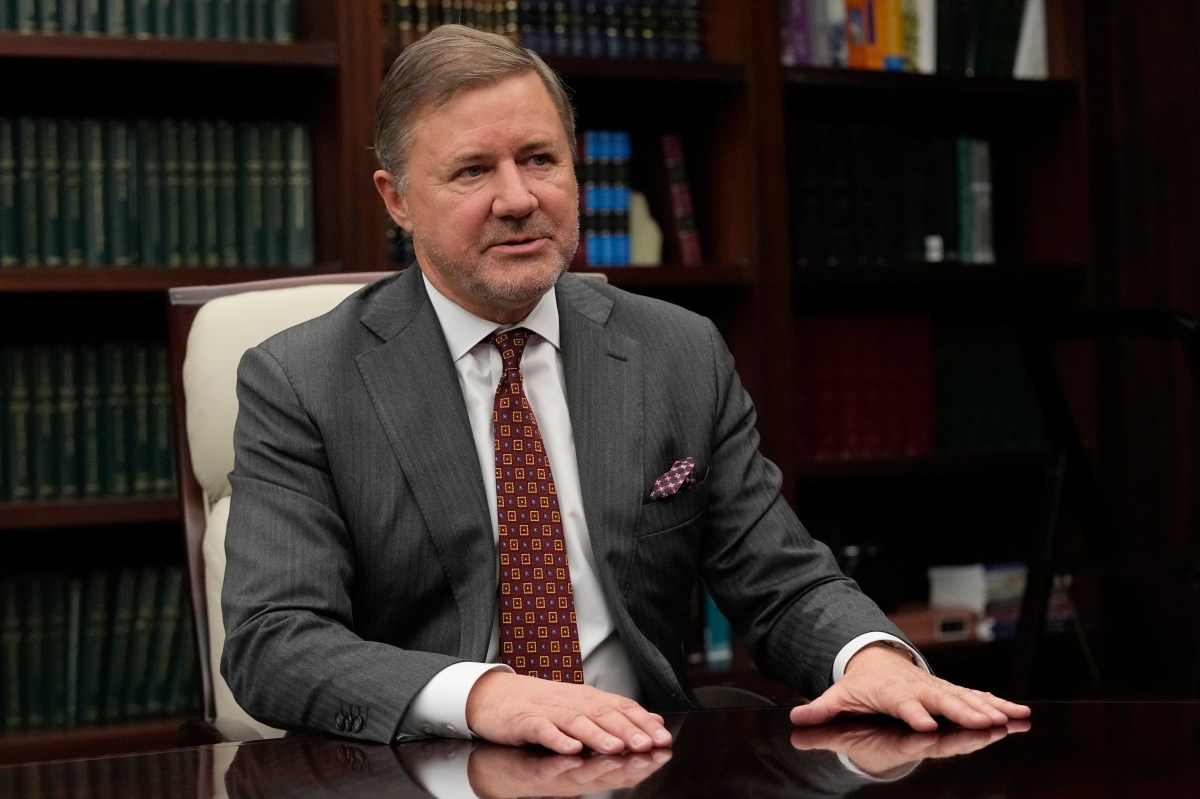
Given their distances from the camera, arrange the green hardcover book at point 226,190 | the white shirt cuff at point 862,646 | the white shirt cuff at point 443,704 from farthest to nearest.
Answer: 1. the green hardcover book at point 226,190
2. the white shirt cuff at point 862,646
3. the white shirt cuff at point 443,704

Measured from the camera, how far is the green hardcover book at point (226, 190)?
2.61 meters

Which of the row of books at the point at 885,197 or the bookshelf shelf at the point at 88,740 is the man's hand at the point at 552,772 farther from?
the row of books at the point at 885,197

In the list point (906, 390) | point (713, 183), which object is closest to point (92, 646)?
point (713, 183)

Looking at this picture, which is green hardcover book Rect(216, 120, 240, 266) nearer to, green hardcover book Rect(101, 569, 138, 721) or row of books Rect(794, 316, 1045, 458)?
green hardcover book Rect(101, 569, 138, 721)

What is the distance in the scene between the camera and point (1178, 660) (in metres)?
3.16

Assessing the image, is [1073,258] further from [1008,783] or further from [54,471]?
[1008,783]

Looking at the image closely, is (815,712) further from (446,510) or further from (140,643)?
(140,643)

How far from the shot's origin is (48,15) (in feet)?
8.16

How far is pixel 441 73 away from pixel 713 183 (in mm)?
1496

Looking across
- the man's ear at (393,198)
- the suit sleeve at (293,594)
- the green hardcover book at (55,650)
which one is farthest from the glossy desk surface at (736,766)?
the green hardcover book at (55,650)

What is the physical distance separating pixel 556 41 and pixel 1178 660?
6.31ft

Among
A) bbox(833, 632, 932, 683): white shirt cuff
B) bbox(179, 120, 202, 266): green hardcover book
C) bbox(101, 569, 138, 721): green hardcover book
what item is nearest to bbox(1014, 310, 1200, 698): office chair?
bbox(833, 632, 932, 683): white shirt cuff

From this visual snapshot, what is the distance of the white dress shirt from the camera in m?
1.58

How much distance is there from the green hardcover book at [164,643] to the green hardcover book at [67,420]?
23 centimetres
